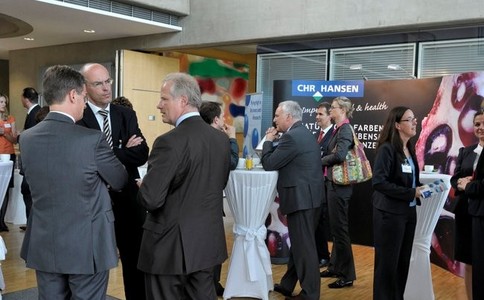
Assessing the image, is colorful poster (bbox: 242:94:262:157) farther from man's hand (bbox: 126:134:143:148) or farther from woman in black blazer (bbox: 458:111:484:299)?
man's hand (bbox: 126:134:143:148)

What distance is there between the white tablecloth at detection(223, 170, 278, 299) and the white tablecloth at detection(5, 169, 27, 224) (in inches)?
154

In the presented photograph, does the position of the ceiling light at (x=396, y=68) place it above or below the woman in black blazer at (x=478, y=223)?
above

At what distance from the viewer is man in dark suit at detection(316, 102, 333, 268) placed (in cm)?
462

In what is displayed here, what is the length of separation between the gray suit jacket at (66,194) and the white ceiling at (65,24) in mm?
5392

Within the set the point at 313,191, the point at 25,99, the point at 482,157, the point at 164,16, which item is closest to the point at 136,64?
the point at 164,16

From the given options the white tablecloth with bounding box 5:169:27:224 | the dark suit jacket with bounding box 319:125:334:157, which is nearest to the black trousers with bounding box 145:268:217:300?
the dark suit jacket with bounding box 319:125:334:157

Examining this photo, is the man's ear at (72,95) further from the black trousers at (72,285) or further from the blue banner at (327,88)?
the blue banner at (327,88)

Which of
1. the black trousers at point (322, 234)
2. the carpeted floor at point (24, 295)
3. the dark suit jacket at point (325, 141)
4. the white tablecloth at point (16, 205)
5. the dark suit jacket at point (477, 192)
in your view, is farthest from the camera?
the white tablecloth at point (16, 205)

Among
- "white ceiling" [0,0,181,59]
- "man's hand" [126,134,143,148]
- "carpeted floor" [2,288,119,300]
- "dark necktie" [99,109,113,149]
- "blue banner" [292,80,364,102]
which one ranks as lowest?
"carpeted floor" [2,288,119,300]

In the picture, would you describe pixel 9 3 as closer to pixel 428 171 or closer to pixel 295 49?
pixel 295 49

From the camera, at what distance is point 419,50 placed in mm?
6590

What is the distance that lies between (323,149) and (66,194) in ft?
9.98

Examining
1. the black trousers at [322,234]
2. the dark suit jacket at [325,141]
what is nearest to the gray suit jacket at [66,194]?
the dark suit jacket at [325,141]

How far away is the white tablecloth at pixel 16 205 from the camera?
259 inches
